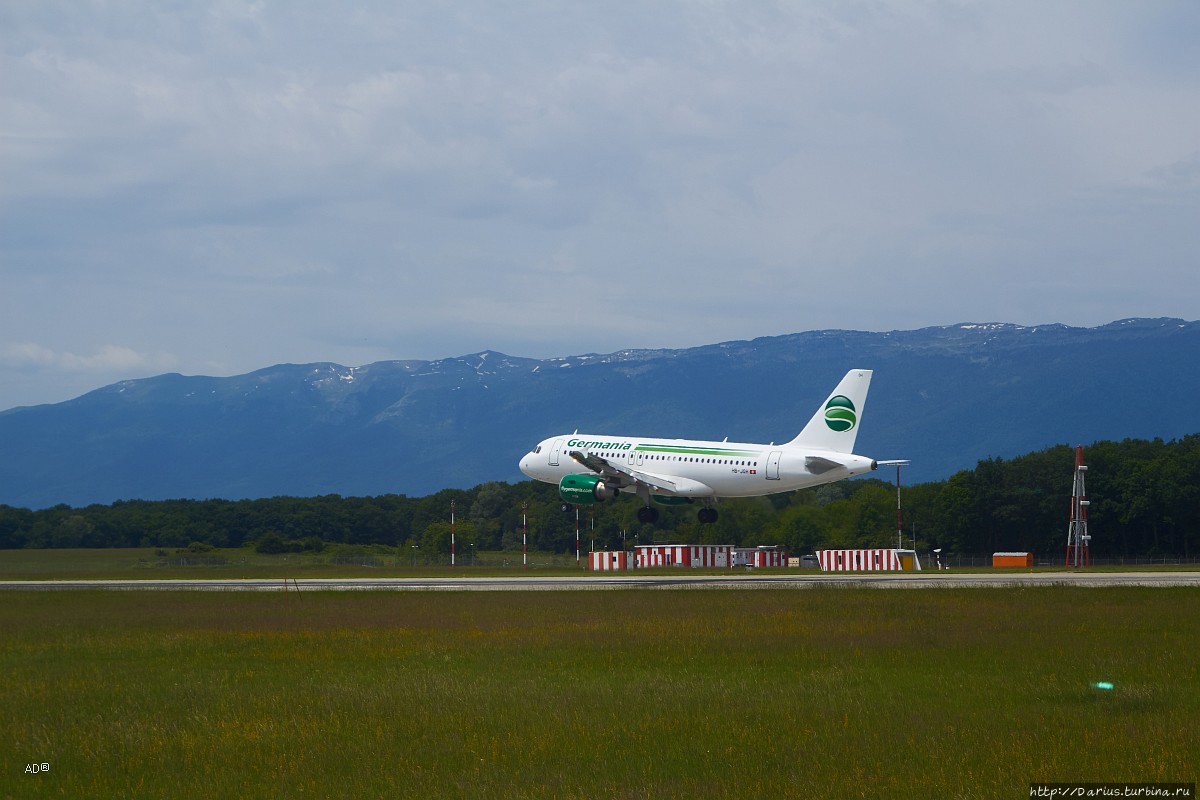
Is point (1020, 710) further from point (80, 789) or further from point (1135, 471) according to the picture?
point (1135, 471)

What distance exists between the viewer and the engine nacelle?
66438 millimetres

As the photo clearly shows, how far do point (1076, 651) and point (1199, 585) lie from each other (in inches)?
921

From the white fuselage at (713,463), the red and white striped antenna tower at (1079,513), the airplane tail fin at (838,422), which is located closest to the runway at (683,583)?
the white fuselage at (713,463)

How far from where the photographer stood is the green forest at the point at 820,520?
119312mm

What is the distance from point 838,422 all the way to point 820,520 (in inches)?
2172

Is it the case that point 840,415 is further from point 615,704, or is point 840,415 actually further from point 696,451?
point 615,704

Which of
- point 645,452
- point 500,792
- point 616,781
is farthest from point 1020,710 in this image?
point 645,452

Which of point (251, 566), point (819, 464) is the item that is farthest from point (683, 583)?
point (251, 566)

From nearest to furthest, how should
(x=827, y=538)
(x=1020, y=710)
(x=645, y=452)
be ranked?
(x=1020, y=710) < (x=645, y=452) < (x=827, y=538)

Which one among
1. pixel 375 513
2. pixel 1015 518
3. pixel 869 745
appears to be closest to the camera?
pixel 869 745

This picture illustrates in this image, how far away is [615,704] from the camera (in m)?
22.0

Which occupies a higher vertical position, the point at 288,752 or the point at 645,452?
the point at 645,452

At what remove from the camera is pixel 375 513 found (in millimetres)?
162625

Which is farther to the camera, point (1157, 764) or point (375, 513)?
point (375, 513)
